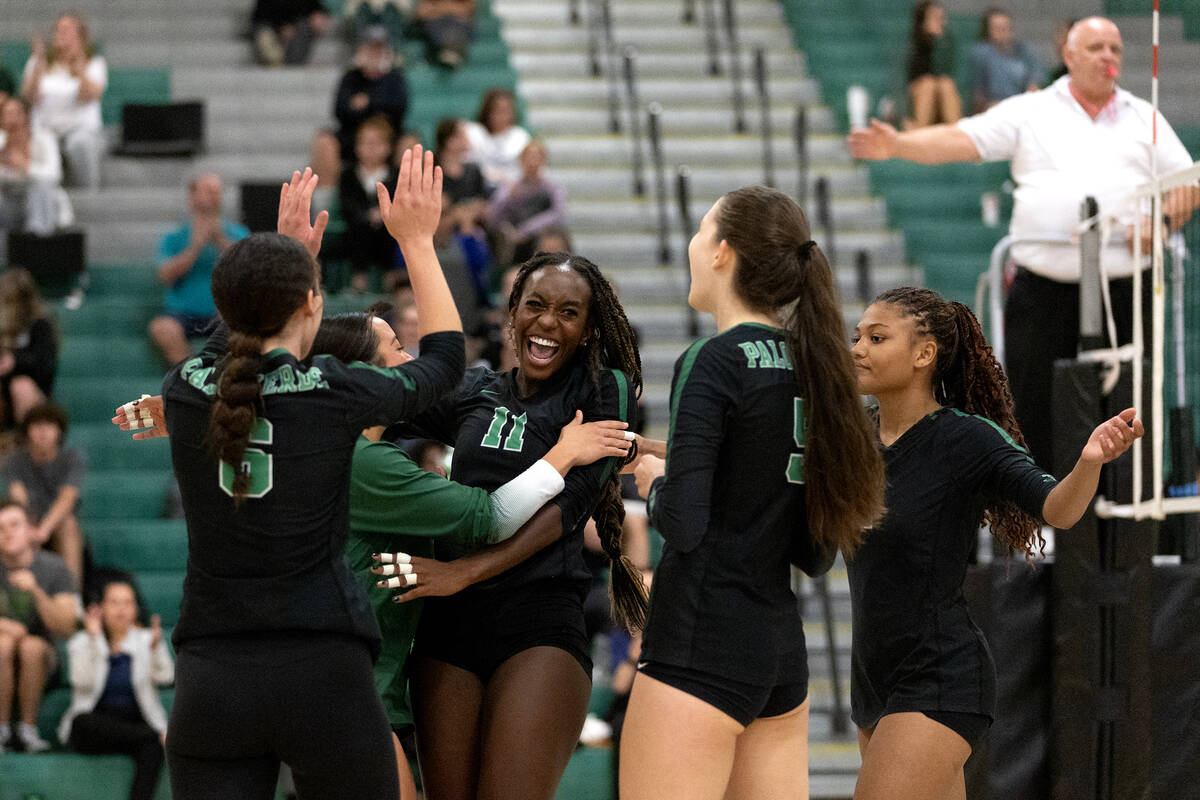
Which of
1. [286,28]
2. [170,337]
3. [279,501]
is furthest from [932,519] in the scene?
[286,28]

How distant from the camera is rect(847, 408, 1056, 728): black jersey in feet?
12.3

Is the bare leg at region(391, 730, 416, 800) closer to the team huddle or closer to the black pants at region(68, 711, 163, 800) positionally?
the team huddle

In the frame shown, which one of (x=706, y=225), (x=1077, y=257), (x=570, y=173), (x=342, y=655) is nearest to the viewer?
(x=342, y=655)

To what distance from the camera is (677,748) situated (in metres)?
3.19

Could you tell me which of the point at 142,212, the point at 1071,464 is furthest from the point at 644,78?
Answer: the point at 1071,464

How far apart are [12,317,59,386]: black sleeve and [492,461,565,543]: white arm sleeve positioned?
6473 millimetres

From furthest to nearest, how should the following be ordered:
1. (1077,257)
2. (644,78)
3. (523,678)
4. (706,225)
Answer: (644,78) < (1077,257) < (523,678) < (706,225)

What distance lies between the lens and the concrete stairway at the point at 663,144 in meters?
10.7

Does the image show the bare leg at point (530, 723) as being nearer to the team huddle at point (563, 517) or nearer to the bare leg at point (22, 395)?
the team huddle at point (563, 517)

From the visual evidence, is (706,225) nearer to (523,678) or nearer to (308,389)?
(308,389)

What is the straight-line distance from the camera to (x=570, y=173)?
11.7m

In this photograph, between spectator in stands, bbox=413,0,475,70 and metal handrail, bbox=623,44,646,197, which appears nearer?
metal handrail, bbox=623,44,646,197

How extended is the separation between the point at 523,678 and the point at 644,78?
31.3ft

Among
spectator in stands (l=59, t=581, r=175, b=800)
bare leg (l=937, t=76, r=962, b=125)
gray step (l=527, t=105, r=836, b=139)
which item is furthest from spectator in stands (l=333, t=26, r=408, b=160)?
spectator in stands (l=59, t=581, r=175, b=800)
